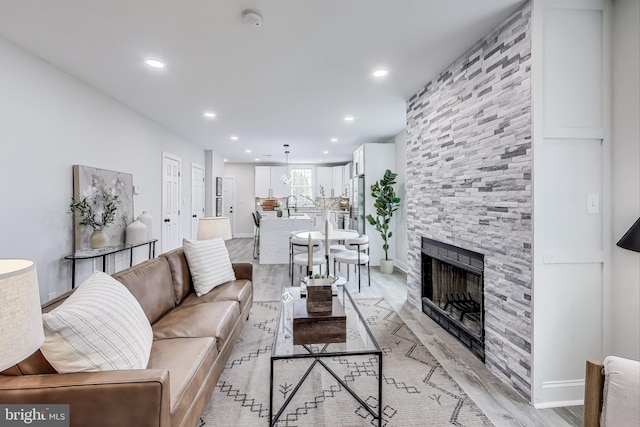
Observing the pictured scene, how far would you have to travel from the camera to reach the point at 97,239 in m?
3.45

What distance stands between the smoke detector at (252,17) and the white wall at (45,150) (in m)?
2.14

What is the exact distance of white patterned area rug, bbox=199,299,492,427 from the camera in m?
1.80

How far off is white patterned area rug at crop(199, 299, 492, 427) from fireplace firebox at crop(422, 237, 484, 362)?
398 mm

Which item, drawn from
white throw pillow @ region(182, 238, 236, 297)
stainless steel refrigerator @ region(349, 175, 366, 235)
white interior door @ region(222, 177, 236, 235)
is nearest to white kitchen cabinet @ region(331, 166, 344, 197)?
stainless steel refrigerator @ region(349, 175, 366, 235)

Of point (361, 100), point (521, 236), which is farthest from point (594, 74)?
point (361, 100)

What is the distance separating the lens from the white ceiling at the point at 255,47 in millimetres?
2076

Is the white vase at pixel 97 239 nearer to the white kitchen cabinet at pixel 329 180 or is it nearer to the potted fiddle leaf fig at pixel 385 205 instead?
the potted fiddle leaf fig at pixel 385 205

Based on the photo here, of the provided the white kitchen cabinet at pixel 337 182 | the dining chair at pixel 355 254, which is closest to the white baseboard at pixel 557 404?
the dining chair at pixel 355 254

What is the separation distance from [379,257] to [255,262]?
259 cm

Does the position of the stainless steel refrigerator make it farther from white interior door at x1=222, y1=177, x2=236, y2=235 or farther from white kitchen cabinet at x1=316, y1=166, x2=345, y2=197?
white interior door at x1=222, y1=177, x2=236, y2=235

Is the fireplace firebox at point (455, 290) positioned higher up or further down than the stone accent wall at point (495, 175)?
further down

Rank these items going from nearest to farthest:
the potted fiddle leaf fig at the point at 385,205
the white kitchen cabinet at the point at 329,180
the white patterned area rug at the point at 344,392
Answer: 1. the white patterned area rug at the point at 344,392
2. the potted fiddle leaf fig at the point at 385,205
3. the white kitchen cabinet at the point at 329,180

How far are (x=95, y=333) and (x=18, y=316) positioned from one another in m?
0.50

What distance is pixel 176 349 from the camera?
1706mm
